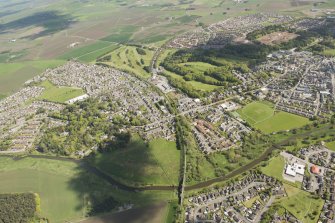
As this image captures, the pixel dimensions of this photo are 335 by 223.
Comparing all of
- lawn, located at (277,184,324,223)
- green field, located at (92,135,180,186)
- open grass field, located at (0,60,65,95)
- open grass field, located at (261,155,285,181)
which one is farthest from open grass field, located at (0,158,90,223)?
open grass field, located at (0,60,65,95)

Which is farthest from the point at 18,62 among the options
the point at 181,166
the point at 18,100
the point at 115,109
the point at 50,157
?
the point at 181,166

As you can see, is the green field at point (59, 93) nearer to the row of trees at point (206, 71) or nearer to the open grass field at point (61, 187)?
the open grass field at point (61, 187)

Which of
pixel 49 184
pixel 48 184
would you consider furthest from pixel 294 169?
pixel 48 184

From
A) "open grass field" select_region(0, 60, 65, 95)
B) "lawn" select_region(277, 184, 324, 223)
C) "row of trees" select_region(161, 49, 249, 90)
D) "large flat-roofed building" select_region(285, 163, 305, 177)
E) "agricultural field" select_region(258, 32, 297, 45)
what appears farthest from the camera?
"agricultural field" select_region(258, 32, 297, 45)

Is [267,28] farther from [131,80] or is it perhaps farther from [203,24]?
[131,80]

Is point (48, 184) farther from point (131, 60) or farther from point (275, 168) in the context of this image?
point (131, 60)

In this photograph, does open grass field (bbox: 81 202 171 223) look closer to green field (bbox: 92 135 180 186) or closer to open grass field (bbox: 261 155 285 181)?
green field (bbox: 92 135 180 186)
